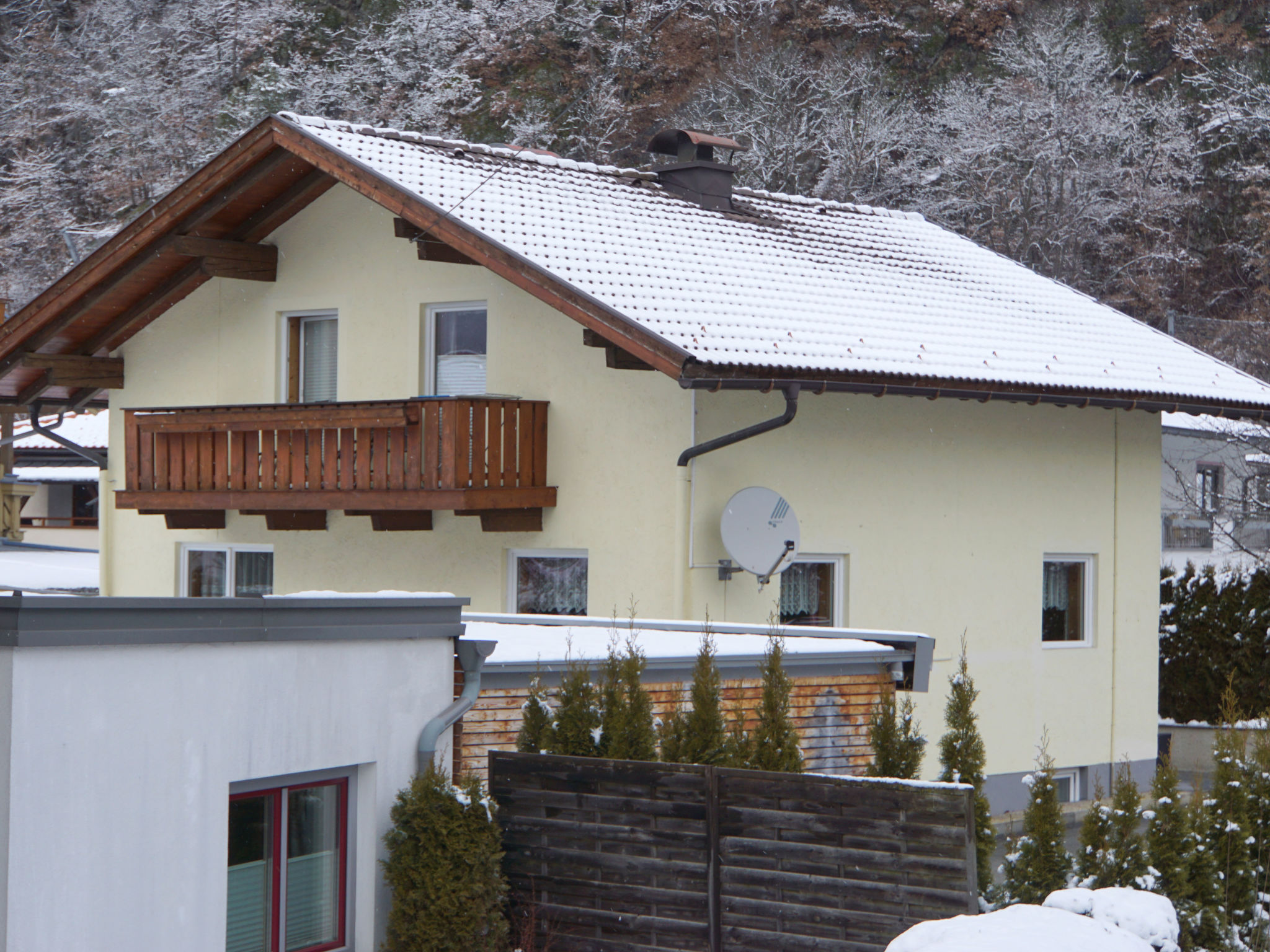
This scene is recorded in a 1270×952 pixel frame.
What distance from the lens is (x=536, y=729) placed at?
337 inches

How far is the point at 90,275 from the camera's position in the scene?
15.8 m

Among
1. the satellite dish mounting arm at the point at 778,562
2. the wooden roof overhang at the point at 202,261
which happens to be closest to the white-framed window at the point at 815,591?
Result: the satellite dish mounting arm at the point at 778,562

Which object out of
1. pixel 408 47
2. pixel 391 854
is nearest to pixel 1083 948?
pixel 391 854

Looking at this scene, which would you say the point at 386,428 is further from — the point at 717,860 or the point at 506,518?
the point at 717,860

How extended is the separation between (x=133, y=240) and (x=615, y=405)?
18.1 feet

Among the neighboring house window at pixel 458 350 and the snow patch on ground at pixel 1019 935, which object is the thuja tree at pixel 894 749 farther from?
the neighboring house window at pixel 458 350

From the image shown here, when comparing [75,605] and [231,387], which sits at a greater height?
[231,387]

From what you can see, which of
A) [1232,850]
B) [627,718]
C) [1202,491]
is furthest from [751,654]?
[1202,491]

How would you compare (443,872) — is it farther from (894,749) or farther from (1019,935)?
(1019,935)

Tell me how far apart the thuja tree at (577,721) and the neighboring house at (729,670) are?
23 centimetres

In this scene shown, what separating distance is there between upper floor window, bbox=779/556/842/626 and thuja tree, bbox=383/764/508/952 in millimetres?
6195

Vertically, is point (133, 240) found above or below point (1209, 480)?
above

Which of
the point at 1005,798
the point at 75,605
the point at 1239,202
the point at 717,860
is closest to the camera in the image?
the point at 75,605

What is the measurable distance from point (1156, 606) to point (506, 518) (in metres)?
7.43
